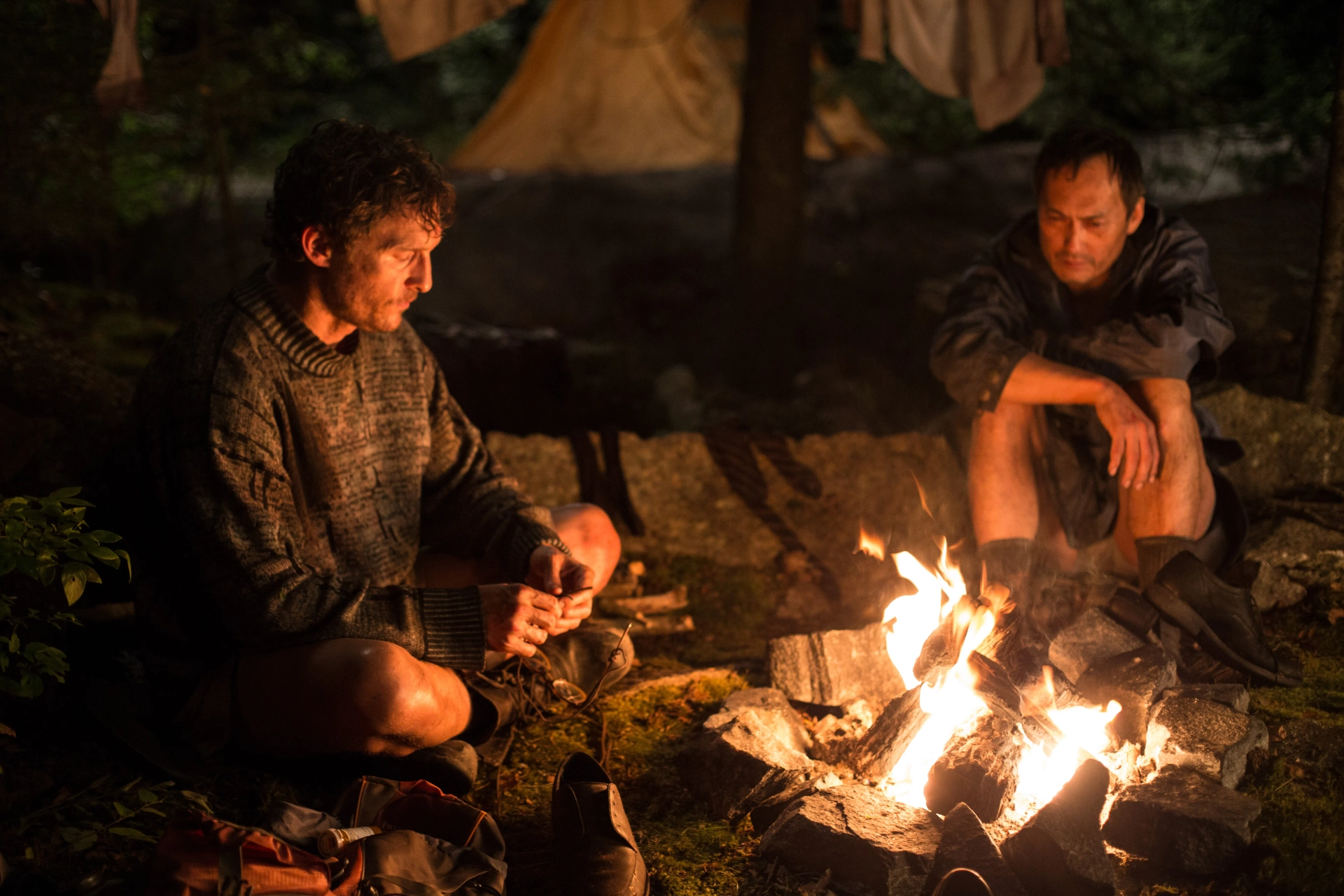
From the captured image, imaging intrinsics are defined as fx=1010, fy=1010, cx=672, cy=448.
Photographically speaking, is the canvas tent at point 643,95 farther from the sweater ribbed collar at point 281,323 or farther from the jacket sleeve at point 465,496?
the sweater ribbed collar at point 281,323

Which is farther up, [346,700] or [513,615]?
[513,615]

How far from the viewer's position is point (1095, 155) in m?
3.25

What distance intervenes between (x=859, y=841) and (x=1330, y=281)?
300cm

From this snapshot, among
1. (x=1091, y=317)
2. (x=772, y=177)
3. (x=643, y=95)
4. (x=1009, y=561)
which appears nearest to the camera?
(x=1009, y=561)

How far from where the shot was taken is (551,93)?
9.81 meters

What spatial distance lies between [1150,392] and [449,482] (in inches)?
89.8

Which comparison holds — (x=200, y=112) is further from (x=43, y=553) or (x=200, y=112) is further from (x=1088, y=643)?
(x=1088, y=643)

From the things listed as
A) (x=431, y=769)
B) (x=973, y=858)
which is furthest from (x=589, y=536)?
(x=973, y=858)

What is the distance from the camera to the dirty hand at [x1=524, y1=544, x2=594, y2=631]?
2859mm

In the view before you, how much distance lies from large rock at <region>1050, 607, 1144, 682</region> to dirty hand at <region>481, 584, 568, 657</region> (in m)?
1.57

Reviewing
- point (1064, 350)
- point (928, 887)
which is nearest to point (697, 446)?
point (1064, 350)

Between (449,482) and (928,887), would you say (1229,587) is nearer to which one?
(928,887)

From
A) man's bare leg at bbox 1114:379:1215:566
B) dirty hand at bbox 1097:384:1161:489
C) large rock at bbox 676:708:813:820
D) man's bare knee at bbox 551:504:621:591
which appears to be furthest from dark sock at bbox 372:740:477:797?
man's bare leg at bbox 1114:379:1215:566

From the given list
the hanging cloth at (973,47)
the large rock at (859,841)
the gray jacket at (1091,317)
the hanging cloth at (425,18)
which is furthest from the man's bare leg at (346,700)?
the hanging cloth at (973,47)
